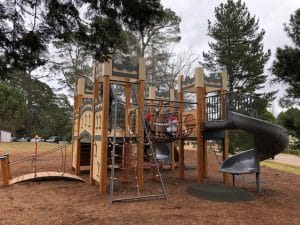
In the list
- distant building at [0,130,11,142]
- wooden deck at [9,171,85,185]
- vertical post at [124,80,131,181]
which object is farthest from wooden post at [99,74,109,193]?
distant building at [0,130,11,142]

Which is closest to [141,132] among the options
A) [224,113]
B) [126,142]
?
Answer: [126,142]

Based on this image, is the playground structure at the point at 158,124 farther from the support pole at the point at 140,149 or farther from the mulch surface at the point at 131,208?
the mulch surface at the point at 131,208

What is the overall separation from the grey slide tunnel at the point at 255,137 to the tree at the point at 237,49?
16.4m

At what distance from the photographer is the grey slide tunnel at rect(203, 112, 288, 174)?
7.44m

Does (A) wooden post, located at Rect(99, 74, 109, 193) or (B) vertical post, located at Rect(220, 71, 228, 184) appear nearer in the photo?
(A) wooden post, located at Rect(99, 74, 109, 193)

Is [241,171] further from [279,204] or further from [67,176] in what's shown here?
[67,176]

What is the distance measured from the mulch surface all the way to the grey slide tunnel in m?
0.72

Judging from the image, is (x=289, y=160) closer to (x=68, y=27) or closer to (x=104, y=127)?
(x=104, y=127)

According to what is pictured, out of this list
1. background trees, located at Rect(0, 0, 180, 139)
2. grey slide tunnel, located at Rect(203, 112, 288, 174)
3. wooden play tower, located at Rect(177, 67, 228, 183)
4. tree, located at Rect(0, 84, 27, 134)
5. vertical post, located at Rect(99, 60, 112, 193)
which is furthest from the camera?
tree, located at Rect(0, 84, 27, 134)

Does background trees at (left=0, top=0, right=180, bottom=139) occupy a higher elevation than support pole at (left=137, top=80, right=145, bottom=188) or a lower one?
higher

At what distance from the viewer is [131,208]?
6113mm

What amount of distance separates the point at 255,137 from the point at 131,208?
368 cm

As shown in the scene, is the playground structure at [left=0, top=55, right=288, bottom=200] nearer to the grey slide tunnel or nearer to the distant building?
the grey slide tunnel

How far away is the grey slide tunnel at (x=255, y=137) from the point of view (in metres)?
7.44
